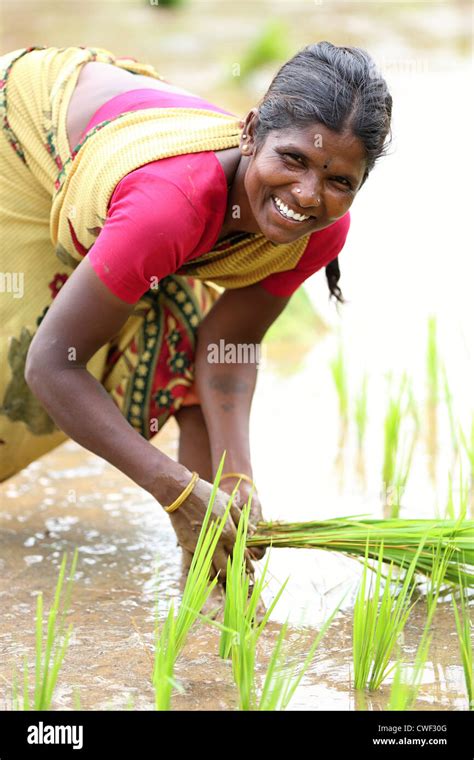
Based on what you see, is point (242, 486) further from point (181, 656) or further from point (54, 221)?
point (54, 221)

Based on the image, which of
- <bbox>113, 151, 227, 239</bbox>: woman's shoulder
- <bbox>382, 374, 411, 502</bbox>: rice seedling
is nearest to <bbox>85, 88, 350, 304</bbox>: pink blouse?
<bbox>113, 151, 227, 239</bbox>: woman's shoulder

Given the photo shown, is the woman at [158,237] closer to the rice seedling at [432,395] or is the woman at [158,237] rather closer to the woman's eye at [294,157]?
the woman's eye at [294,157]

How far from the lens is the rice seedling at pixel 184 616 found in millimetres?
2309

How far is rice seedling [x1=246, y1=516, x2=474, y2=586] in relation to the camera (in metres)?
2.87

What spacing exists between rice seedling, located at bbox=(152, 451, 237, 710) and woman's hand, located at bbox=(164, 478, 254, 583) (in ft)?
0.25

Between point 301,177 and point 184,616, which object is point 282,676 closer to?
point 184,616

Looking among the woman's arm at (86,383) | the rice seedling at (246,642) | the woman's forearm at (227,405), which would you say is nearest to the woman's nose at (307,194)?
the woman's arm at (86,383)

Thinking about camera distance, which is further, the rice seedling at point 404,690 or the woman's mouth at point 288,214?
the woman's mouth at point 288,214

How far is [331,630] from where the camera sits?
2.92 meters

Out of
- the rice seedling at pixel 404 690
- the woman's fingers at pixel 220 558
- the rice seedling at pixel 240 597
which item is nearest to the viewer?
the rice seedling at pixel 404 690

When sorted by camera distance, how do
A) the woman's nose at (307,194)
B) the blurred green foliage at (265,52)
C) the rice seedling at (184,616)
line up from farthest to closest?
the blurred green foliage at (265,52) → the woman's nose at (307,194) → the rice seedling at (184,616)

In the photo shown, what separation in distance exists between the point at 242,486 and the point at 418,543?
522 millimetres

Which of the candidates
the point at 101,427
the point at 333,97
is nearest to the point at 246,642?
the point at 101,427
